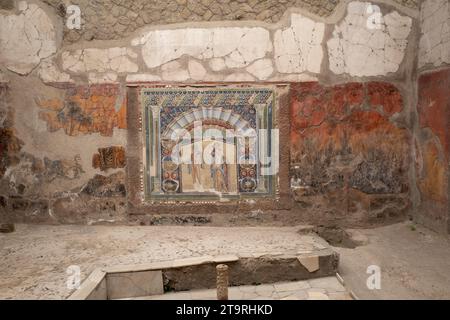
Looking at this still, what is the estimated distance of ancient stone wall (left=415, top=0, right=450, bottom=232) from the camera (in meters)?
2.76

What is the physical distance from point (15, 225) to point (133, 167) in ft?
3.40

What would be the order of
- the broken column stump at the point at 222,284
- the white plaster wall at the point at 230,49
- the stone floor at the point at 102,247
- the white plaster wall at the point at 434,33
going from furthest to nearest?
the white plaster wall at the point at 230,49, the white plaster wall at the point at 434,33, the stone floor at the point at 102,247, the broken column stump at the point at 222,284

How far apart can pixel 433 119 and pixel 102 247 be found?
2.49 metres

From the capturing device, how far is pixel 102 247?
2.69 metres

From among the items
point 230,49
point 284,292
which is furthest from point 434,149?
point 230,49

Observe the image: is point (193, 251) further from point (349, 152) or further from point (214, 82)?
point (349, 152)

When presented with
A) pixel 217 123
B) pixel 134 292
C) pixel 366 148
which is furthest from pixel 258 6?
pixel 134 292

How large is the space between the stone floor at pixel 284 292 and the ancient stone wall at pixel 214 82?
31.4 inches

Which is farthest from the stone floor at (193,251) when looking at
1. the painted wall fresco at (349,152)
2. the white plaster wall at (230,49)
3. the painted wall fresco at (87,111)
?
the white plaster wall at (230,49)

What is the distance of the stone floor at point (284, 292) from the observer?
7.29 ft

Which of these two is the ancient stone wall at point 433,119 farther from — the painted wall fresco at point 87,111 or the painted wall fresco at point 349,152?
the painted wall fresco at point 87,111

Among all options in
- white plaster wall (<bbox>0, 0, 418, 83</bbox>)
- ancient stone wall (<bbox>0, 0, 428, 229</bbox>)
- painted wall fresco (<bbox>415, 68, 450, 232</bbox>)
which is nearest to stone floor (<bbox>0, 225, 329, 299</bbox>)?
ancient stone wall (<bbox>0, 0, 428, 229</bbox>)

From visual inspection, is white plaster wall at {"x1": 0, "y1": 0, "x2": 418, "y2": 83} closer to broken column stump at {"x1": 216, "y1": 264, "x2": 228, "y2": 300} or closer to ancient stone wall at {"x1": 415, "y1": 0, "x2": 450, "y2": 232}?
ancient stone wall at {"x1": 415, "y1": 0, "x2": 450, "y2": 232}

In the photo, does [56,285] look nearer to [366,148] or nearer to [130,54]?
[130,54]
